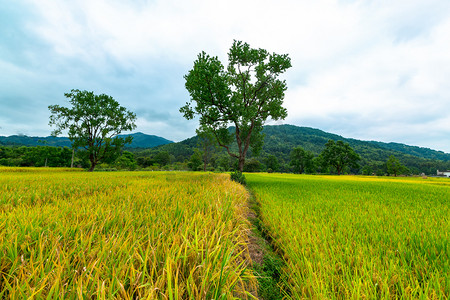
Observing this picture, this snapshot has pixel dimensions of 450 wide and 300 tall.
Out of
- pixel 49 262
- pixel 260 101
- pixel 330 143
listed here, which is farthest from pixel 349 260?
pixel 330 143

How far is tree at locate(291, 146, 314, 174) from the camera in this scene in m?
60.7

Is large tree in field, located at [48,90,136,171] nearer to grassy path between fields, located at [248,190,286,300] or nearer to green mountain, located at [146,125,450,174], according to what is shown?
grassy path between fields, located at [248,190,286,300]

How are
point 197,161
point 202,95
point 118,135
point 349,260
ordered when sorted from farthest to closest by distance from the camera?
point 197,161 → point 118,135 → point 202,95 → point 349,260

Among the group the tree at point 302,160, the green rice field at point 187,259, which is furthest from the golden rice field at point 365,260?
the tree at point 302,160

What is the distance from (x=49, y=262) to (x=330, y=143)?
6481 cm

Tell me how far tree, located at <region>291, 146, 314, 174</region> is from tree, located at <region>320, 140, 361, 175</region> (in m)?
7.51

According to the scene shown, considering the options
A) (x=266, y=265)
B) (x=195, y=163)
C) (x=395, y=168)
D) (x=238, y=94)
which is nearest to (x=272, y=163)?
(x=195, y=163)

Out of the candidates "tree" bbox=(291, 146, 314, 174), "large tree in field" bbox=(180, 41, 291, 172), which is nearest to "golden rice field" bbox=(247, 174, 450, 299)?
"large tree in field" bbox=(180, 41, 291, 172)

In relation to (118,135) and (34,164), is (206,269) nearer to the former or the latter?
(118,135)

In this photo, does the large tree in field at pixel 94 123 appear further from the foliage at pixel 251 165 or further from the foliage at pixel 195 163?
the foliage at pixel 251 165

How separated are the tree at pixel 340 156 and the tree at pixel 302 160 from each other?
7513 mm

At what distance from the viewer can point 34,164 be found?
4622 cm

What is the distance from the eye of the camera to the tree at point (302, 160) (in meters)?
60.7

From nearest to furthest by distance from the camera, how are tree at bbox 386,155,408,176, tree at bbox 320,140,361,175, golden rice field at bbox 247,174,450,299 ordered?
golden rice field at bbox 247,174,450,299 < tree at bbox 386,155,408,176 < tree at bbox 320,140,361,175
